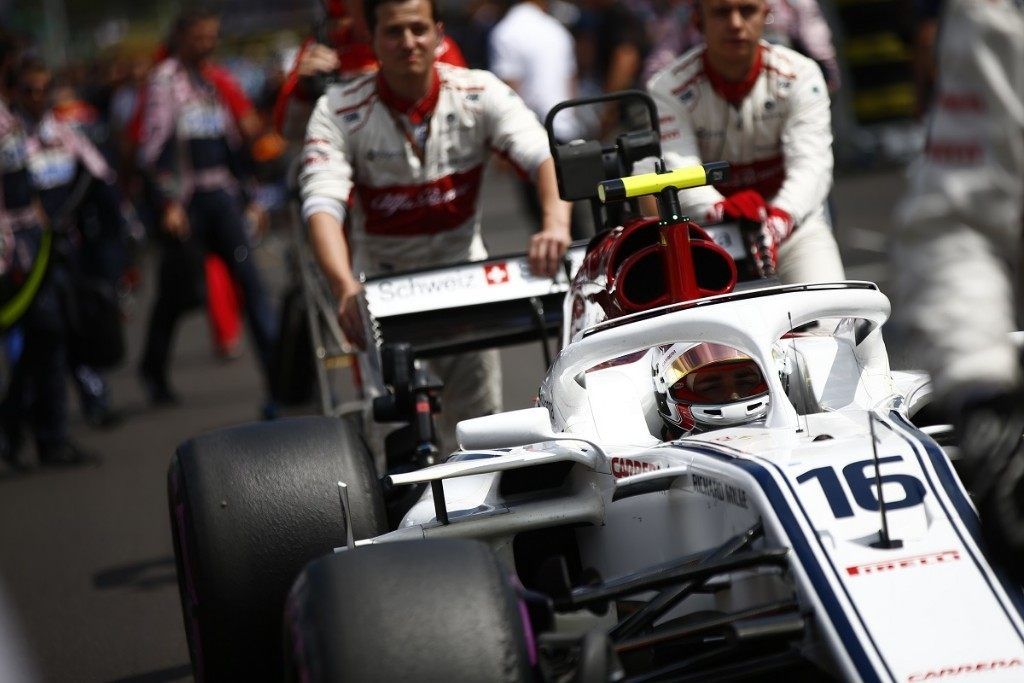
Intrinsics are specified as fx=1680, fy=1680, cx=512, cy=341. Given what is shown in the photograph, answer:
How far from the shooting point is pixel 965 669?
10.7 feet

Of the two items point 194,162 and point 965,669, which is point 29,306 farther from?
point 965,669

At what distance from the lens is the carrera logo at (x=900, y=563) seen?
135 inches

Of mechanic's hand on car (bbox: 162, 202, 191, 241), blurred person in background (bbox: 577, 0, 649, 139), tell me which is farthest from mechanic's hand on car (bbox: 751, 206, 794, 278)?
blurred person in background (bbox: 577, 0, 649, 139)

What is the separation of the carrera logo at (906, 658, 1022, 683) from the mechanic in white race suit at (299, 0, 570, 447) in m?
3.25

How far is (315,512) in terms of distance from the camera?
4.50 m

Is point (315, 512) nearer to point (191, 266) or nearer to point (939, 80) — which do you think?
point (939, 80)

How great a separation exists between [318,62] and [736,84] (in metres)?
2.11

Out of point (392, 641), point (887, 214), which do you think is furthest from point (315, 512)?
point (887, 214)

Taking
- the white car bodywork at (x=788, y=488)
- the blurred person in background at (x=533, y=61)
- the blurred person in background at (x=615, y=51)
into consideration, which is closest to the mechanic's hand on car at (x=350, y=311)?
the white car bodywork at (x=788, y=488)

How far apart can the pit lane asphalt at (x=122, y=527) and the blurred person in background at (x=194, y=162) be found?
3.06ft

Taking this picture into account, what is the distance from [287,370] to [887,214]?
313 inches

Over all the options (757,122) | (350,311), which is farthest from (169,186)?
(757,122)

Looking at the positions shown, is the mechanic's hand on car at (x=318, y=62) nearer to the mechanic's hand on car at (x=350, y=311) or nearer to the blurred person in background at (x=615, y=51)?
the mechanic's hand on car at (x=350, y=311)

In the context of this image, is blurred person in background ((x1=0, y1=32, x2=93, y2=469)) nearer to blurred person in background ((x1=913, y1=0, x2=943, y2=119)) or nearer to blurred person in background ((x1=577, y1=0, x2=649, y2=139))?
blurred person in background ((x1=577, y1=0, x2=649, y2=139))
